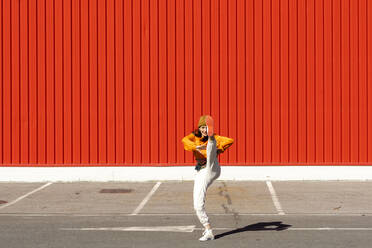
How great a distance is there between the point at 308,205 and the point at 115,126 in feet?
23.2

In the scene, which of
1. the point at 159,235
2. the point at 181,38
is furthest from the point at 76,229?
the point at 181,38

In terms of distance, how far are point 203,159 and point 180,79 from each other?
29.3ft

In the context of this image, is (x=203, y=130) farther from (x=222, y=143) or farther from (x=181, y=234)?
(x=181, y=234)

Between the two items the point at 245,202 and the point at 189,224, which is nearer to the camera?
the point at 189,224

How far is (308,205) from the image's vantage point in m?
13.8

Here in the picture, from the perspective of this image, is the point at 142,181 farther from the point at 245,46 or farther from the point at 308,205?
the point at 308,205

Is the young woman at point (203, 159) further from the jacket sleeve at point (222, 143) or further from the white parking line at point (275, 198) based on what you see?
the white parking line at point (275, 198)

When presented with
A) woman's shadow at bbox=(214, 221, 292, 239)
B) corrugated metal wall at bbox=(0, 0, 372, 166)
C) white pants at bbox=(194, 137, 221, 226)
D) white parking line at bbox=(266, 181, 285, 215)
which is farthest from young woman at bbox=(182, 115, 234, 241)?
corrugated metal wall at bbox=(0, 0, 372, 166)

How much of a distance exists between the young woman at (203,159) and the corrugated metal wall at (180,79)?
8635mm

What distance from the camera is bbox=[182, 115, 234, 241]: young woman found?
991 cm

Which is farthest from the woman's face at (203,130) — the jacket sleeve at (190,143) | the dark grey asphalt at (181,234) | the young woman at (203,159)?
the dark grey asphalt at (181,234)

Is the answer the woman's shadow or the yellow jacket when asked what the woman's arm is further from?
the woman's shadow

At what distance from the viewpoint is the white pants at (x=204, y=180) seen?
9930mm

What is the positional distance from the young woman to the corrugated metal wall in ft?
28.3
